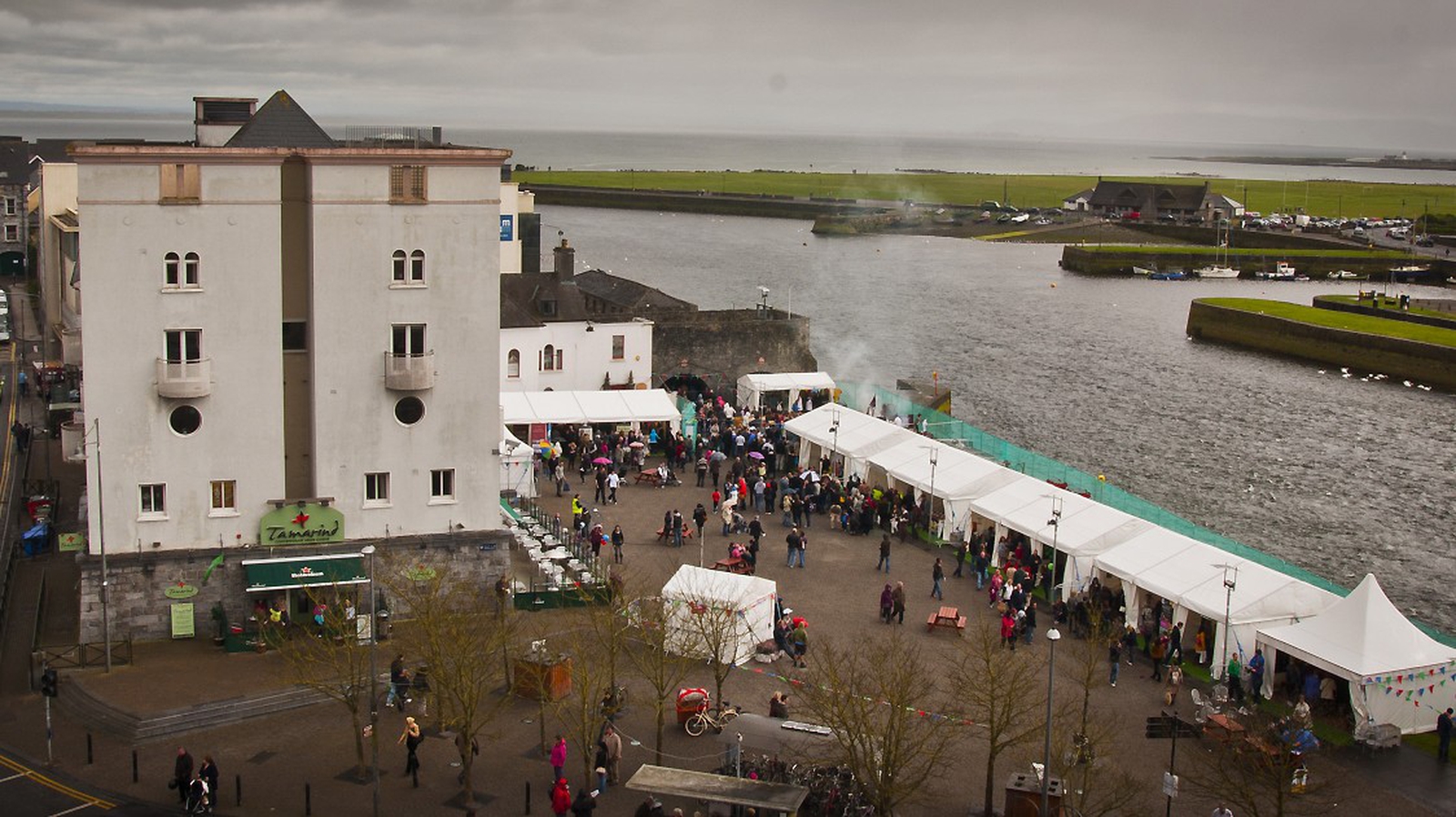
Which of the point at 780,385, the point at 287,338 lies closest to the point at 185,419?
the point at 287,338

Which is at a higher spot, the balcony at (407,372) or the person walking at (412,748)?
the balcony at (407,372)

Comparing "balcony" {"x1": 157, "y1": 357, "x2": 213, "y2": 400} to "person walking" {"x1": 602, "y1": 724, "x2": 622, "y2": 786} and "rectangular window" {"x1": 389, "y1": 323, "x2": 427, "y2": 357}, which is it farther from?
"person walking" {"x1": 602, "y1": 724, "x2": 622, "y2": 786}

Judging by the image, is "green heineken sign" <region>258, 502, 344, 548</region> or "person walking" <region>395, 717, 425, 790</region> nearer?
"person walking" <region>395, 717, 425, 790</region>

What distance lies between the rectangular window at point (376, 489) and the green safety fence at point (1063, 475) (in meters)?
18.4

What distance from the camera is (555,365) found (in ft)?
182

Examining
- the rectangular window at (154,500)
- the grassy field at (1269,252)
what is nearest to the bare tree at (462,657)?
the rectangular window at (154,500)

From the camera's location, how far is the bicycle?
26.9 meters

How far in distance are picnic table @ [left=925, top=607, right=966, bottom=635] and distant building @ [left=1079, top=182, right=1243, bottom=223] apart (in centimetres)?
15839

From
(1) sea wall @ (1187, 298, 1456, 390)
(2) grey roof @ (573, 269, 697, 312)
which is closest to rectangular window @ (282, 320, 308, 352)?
(2) grey roof @ (573, 269, 697, 312)

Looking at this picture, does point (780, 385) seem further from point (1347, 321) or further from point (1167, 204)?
point (1167, 204)

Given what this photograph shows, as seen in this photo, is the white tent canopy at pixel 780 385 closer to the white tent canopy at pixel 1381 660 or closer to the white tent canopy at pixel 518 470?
the white tent canopy at pixel 518 470

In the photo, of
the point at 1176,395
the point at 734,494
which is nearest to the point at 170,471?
the point at 734,494

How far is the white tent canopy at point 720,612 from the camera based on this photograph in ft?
94.2

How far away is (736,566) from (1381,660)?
536 inches
